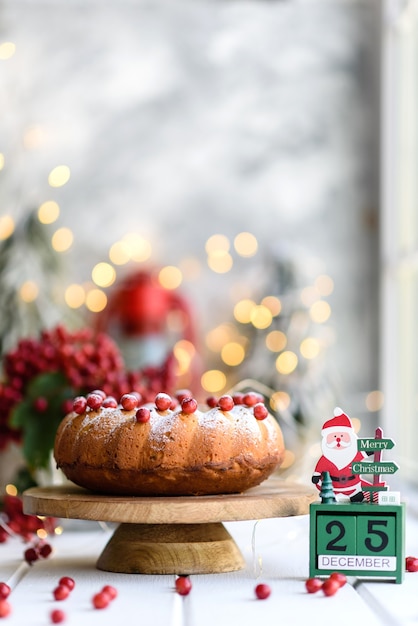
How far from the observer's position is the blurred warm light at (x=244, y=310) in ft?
7.52

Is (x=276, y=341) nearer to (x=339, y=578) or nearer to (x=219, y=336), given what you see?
(x=219, y=336)

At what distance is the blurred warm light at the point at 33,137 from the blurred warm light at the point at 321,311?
755 mm

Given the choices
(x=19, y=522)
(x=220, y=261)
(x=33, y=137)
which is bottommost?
(x=19, y=522)

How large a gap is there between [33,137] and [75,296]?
390 millimetres

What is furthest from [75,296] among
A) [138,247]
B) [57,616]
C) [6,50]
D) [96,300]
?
[57,616]

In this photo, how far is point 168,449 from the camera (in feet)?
3.45

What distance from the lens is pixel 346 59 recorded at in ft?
7.77

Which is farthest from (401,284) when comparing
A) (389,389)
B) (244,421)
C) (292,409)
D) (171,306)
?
(244,421)

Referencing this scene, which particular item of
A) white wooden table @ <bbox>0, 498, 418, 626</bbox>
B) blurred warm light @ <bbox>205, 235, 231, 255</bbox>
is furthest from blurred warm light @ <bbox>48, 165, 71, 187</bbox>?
white wooden table @ <bbox>0, 498, 418, 626</bbox>

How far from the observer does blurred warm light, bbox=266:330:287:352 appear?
7.04 ft

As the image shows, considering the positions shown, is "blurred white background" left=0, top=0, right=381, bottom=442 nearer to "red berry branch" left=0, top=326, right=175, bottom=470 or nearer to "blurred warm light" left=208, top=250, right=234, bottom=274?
"blurred warm light" left=208, top=250, right=234, bottom=274

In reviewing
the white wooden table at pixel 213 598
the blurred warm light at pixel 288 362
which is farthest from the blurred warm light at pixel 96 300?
the white wooden table at pixel 213 598

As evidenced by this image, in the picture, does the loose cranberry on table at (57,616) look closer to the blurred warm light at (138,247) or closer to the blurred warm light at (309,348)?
the blurred warm light at (309,348)

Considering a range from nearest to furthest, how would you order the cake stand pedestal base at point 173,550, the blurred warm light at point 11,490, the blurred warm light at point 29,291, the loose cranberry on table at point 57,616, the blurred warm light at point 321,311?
the loose cranberry on table at point 57,616
the cake stand pedestal base at point 173,550
the blurred warm light at point 11,490
the blurred warm light at point 29,291
the blurred warm light at point 321,311
